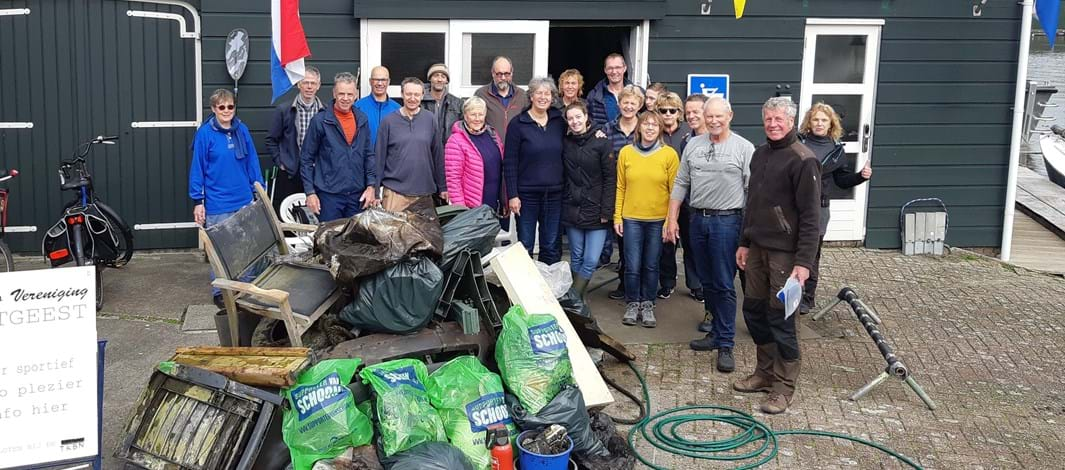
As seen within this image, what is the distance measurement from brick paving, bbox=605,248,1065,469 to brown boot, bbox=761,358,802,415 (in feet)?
0.26

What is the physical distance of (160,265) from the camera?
Result: 8727mm

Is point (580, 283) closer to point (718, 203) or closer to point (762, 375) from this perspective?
point (718, 203)

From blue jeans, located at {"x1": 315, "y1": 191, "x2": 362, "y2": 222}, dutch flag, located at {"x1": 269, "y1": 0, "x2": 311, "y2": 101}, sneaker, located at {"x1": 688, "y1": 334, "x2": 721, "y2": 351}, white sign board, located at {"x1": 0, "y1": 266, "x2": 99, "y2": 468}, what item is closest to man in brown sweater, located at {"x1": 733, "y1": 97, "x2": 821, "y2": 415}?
sneaker, located at {"x1": 688, "y1": 334, "x2": 721, "y2": 351}

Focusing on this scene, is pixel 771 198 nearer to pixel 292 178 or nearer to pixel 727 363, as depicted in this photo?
pixel 727 363

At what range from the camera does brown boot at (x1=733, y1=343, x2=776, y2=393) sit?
607 centimetres

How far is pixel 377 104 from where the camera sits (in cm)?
804

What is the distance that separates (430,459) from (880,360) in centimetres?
347

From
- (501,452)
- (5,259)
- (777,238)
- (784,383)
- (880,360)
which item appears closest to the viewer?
(501,452)

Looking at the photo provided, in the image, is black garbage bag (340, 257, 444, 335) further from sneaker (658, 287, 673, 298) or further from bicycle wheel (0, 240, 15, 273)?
bicycle wheel (0, 240, 15, 273)

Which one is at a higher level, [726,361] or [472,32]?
[472,32]

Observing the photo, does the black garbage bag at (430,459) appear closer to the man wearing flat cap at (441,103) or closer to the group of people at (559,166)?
the group of people at (559,166)

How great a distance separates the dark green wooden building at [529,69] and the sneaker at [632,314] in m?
2.78

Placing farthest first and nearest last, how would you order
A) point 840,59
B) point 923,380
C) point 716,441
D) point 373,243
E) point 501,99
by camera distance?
point 840,59 < point 501,99 < point 923,380 < point 373,243 < point 716,441

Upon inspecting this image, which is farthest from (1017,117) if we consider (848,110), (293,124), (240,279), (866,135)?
(240,279)
